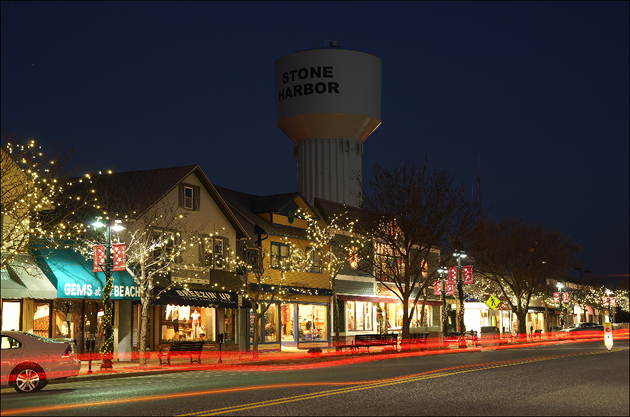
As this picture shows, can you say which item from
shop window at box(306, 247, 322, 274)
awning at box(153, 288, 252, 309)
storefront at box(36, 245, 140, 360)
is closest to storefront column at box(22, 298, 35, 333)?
storefront at box(36, 245, 140, 360)

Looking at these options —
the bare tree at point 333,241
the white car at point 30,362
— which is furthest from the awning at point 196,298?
the white car at point 30,362

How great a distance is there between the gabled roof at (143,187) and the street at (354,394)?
38.9 ft

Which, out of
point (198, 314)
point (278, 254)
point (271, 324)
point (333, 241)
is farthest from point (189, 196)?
point (333, 241)

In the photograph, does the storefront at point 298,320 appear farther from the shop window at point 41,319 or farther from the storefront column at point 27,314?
the storefront column at point 27,314

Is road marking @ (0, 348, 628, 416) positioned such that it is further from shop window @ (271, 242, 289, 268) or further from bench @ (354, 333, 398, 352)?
shop window @ (271, 242, 289, 268)

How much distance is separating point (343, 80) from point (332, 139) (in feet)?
16.4

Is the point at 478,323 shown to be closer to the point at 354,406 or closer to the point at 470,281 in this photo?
the point at 470,281

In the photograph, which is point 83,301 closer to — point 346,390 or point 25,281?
point 25,281

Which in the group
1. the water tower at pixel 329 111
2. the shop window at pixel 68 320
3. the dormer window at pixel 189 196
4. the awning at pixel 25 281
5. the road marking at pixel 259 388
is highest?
the water tower at pixel 329 111

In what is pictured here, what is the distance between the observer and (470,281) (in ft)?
162

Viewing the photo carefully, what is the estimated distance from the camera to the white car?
56.8ft

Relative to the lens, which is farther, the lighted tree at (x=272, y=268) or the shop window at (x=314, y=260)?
the shop window at (x=314, y=260)

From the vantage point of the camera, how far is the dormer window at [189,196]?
35.1 meters

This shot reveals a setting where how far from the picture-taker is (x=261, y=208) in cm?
4297
